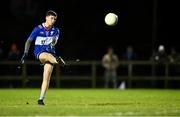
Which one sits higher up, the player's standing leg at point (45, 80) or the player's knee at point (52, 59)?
the player's knee at point (52, 59)

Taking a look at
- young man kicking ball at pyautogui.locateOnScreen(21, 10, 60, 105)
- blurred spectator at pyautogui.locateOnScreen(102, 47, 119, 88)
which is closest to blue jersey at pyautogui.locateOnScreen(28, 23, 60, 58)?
young man kicking ball at pyautogui.locateOnScreen(21, 10, 60, 105)

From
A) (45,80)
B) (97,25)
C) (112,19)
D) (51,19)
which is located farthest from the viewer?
(97,25)

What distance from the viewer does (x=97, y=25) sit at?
48.9 meters

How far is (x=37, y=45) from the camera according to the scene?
19781 mm

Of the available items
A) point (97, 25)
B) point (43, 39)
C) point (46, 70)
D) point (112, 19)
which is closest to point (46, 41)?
point (43, 39)

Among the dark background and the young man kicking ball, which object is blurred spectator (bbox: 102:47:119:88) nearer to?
the dark background

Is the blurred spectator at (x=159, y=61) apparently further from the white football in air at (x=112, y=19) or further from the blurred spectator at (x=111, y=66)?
the white football in air at (x=112, y=19)

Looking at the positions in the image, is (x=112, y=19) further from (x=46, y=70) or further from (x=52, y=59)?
(x=46, y=70)

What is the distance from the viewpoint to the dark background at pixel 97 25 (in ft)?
157

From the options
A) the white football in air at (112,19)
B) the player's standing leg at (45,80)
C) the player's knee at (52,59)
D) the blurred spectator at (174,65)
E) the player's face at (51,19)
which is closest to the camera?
the player's standing leg at (45,80)

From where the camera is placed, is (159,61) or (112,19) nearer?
(112,19)

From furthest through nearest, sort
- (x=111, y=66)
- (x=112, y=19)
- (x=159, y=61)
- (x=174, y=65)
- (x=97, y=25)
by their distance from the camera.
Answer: (x=97, y=25)
(x=174, y=65)
(x=159, y=61)
(x=111, y=66)
(x=112, y=19)

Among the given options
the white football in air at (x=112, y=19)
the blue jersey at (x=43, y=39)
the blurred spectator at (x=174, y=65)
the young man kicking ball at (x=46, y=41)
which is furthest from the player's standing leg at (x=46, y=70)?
the blurred spectator at (x=174, y=65)

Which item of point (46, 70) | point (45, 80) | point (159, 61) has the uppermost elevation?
point (46, 70)
